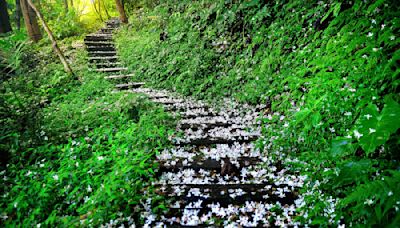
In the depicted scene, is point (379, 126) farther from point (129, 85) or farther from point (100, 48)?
point (100, 48)

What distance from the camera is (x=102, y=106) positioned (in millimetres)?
6348

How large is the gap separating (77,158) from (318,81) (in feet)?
13.4

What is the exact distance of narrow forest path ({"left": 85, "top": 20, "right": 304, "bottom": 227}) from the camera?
3027mm

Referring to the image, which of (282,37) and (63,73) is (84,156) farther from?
(63,73)

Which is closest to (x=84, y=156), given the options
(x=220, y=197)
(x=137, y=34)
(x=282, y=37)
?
(x=220, y=197)

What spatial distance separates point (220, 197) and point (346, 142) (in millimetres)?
1606

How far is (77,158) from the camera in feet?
14.0

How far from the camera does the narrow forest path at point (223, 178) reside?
3.03m

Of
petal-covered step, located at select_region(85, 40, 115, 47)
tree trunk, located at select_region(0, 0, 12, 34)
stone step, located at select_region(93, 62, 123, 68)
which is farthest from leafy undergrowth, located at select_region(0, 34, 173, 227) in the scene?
tree trunk, located at select_region(0, 0, 12, 34)

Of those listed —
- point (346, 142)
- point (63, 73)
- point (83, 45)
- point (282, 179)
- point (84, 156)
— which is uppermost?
point (83, 45)

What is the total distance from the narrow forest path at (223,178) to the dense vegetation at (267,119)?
0.24 m

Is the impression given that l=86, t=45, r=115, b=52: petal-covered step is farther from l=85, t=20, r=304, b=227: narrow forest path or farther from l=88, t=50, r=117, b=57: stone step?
l=85, t=20, r=304, b=227: narrow forest path

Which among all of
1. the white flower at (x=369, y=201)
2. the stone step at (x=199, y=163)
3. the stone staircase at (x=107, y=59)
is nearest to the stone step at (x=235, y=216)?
the white flower at (x=369, y=201)

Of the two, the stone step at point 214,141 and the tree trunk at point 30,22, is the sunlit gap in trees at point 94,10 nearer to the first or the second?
the tree trunk at point 30,22
